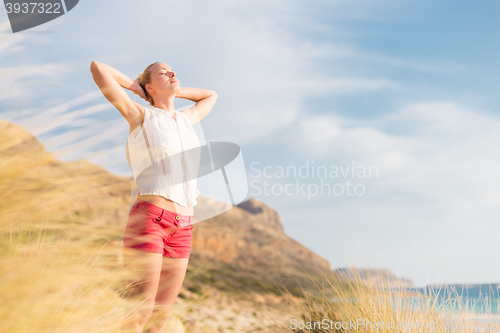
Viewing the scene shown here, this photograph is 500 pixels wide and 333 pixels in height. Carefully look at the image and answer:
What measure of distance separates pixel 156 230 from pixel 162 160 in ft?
1.22

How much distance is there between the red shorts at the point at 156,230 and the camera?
167 centimetres

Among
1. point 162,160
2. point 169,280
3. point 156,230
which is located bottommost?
point 169,280

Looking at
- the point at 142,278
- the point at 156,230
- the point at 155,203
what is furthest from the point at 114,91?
the point at 142,278

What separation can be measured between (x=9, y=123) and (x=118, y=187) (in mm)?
511

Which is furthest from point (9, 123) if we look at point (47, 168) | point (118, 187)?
point (118, 187)

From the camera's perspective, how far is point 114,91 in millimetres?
1833

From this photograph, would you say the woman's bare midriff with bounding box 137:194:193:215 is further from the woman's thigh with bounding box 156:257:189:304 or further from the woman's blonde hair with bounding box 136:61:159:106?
the woman's blonde hair with bounding box 136:61:159:106

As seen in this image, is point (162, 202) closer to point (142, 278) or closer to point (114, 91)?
point (142, 278)

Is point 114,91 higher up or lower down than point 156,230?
higher up

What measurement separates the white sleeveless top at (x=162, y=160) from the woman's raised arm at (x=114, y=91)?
0.18ft

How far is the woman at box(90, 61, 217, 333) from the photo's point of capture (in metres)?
1.65

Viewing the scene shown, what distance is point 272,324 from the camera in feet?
9.50

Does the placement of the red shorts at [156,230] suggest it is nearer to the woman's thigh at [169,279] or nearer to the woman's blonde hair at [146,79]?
the woman's thigh at [169,279]

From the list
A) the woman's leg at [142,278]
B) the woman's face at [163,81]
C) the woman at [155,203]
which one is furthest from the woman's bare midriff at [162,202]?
the woman's face at [163,81]
